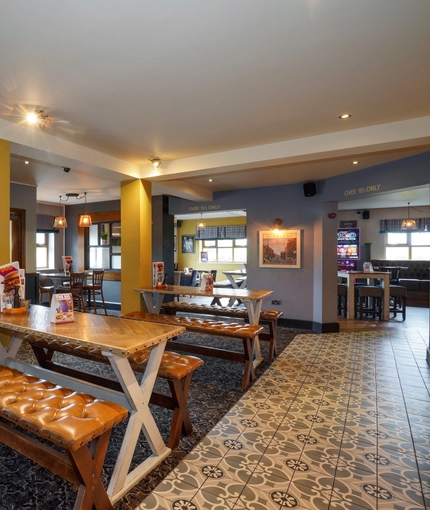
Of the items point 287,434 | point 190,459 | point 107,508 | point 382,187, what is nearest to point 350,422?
point 287,434

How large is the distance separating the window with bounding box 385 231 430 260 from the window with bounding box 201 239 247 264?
4791mm

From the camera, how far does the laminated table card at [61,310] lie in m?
2.30

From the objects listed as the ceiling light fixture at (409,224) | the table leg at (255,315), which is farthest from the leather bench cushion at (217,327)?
the ceiling light fixture at (409,224)

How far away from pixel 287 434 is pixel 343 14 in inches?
107

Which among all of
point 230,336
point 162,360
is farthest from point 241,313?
point 162,360

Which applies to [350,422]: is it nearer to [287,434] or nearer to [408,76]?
[287,434]

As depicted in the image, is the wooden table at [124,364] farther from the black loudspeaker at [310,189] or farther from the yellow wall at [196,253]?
the yellow wall at [196,253]

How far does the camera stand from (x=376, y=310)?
21.9 feet

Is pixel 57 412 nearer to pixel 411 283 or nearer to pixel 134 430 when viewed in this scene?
pixel 134 430

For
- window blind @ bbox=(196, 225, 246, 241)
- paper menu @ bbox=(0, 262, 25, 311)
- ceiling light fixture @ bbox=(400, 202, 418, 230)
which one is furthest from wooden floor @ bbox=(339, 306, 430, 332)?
window blind @ bbox=(196, 225, 246, 241)

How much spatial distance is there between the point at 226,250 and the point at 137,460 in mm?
10181

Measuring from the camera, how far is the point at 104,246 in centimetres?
813

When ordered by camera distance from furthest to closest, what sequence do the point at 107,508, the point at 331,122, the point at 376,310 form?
the point at 376,310
the point at 331,122
the point at 107,508

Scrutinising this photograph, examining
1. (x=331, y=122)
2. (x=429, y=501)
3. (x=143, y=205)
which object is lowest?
(x=429, y=501)
